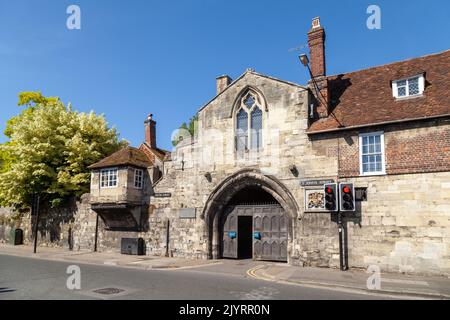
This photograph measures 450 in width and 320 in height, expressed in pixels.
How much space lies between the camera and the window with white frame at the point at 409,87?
50.8ft

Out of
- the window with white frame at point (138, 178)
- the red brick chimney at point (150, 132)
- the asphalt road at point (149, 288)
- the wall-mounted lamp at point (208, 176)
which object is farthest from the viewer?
the red brick chimney at point (150, 132)

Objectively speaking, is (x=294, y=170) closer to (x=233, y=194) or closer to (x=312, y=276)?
(x=233, y=194)

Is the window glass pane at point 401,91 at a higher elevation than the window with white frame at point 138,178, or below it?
higher

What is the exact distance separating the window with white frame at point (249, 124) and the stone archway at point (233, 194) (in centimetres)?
152

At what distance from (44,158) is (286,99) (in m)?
19.4

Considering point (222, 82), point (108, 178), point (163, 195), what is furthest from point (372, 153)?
point (108, 178)

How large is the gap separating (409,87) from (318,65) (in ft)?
15.3

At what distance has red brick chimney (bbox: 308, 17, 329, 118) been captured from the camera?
17.4 metres

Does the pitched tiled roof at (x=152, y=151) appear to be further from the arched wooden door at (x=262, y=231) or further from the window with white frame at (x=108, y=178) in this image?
the arched wooden door at (x=262, y=231)

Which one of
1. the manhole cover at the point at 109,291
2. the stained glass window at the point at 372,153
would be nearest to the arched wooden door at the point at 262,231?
the stained glass window at the point at 372,153

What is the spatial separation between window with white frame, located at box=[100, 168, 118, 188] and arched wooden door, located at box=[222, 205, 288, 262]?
25.1ft

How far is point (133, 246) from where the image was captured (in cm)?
2089

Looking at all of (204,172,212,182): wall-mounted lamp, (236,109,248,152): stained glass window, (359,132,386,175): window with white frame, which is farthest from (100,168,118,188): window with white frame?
(359,132,386,175): window with white frame
